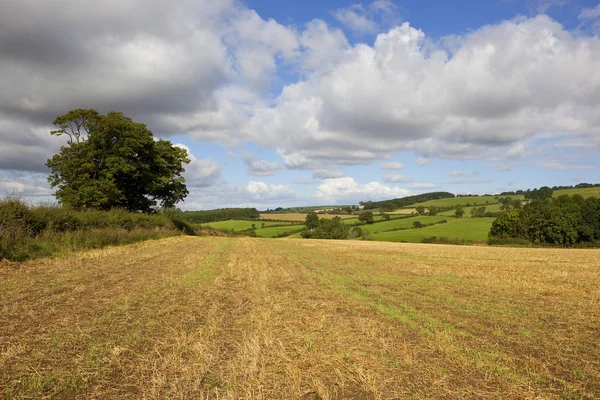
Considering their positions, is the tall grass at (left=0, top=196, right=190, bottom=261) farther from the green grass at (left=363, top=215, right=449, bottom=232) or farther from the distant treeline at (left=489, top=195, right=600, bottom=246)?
the green grass at (left=363, top=215, right=449, bottom=232)

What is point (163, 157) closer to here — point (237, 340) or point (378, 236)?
point (237, 340)

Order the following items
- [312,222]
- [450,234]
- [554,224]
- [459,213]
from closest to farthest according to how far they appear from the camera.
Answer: [554,224]
[450,234]
[312,222]
[459,213]

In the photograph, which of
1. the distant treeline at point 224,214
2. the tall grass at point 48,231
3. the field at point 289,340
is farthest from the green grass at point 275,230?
the field at point 289,340

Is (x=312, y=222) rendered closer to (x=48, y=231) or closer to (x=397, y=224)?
Answer: (x=397, y=224)

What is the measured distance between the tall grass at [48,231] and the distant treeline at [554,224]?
69.0 m

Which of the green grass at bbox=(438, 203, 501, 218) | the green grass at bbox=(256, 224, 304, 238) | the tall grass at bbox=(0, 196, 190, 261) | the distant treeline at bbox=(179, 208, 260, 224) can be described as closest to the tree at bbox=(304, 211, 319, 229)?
the green grass at bbox=(256, 224, 304, 238)

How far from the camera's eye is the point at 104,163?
117ft

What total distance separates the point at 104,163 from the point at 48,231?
19197 millimetres

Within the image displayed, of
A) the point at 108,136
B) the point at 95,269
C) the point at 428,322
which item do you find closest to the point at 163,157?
the point at 108,136

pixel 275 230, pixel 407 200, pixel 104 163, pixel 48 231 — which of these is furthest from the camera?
pixel 407 200

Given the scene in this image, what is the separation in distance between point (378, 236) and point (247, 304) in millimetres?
80609

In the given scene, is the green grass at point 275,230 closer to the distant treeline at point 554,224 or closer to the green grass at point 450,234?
the green grass at point 450,234

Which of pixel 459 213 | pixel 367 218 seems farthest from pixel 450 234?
pixel 459 213

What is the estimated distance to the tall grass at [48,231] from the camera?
1514 centimetres
